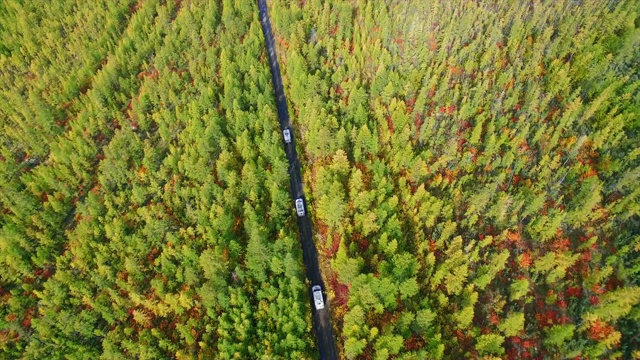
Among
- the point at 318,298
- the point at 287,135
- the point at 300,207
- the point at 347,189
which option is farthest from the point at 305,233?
the point at 287,135

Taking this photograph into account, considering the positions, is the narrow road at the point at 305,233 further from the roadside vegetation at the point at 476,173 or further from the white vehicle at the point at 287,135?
the roadside vegetation at the point at 476,173

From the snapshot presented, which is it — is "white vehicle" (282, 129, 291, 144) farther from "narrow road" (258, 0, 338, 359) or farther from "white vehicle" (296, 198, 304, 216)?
"white vehicle" (296, 198, 304, 216)

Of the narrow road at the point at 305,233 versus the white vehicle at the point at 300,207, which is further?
the white vehicle at the point at 300,207

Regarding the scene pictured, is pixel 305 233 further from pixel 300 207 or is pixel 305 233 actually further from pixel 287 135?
pixel 287 135

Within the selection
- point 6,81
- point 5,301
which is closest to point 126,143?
point 5,301

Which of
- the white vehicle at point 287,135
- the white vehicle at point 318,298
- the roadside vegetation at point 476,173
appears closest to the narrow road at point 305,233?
the white vehicle at point 287,135

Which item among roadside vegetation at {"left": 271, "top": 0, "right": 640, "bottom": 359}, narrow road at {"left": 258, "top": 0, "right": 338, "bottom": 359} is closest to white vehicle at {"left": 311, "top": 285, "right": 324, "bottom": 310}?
narrow road at {"left": 258, "top": 0, "right": 338, "bottom": 359}
